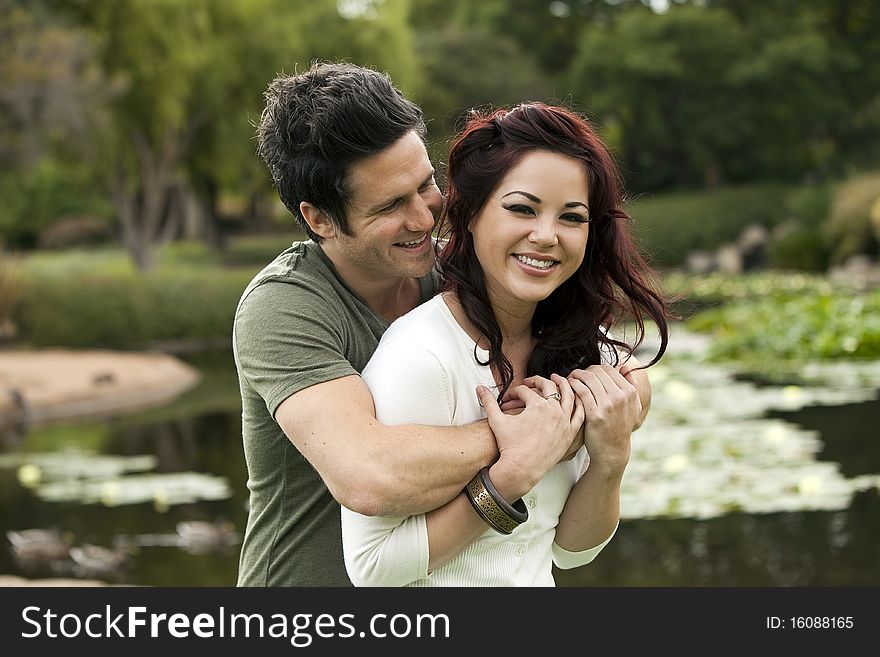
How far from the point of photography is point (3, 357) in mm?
11695

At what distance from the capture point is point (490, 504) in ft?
4.84

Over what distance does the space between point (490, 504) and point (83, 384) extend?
29.9 ft

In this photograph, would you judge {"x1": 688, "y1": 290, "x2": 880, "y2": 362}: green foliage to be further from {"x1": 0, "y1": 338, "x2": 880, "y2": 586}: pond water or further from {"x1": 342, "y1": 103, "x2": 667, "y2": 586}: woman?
{"x1": 342, "y1": 103, "x2": 667, "y2": 586}: woman

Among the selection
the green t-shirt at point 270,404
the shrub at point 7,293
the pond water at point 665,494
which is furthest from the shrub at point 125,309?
the green t-shirt at point 270,404

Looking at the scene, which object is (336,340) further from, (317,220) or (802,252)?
(802,252)

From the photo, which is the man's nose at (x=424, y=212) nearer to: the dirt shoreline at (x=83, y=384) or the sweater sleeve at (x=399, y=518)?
the sweater sleeve at (x=399, y=518)

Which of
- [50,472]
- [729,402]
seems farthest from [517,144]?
[729,402]

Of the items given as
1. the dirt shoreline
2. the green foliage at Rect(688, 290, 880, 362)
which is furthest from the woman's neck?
→ the green foliage at Rect(688, 290, 880, 362)

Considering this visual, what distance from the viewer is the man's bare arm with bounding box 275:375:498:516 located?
143cm

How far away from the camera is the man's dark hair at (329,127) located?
1579 mm

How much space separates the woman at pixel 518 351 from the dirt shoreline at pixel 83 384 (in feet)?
→ 26.1

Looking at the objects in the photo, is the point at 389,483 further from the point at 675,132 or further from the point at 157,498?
the point at 675,132

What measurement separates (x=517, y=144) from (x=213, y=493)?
4833 millimetres

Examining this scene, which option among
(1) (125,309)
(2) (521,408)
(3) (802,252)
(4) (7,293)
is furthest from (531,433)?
(3) (802,252)
